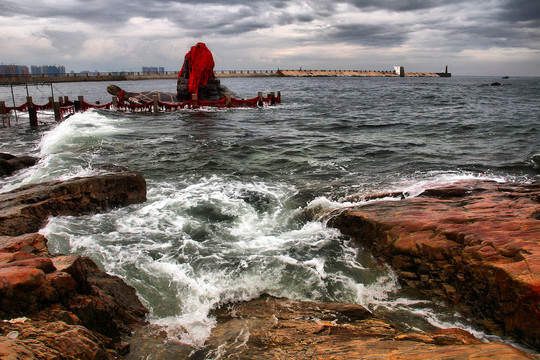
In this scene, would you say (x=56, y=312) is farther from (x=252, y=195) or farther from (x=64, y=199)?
(x=252, y=195)

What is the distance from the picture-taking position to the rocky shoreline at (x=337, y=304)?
2576 mm

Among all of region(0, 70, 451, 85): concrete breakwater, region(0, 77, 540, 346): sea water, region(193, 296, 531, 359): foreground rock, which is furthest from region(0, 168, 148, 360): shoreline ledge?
region(0, 70, 451, 85): concrete breakwater

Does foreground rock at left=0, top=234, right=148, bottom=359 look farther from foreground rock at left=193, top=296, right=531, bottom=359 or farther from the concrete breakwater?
the concrete breakwater

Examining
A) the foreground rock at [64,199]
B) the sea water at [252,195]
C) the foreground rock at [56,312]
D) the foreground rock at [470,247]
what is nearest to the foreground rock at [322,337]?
the sea water at [252,195]

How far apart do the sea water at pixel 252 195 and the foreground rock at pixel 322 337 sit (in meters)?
0.36

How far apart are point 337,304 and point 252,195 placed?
4523 mm

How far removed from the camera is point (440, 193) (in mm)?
6484

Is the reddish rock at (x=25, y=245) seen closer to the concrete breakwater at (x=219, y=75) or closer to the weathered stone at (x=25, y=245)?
the weathered stone at (x=25, y=245)

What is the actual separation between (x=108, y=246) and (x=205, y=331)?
285cm

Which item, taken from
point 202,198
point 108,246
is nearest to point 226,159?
point 202,198

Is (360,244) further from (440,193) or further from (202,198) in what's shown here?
(202,198)

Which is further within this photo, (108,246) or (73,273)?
(108,246)

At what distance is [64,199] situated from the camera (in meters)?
6.49

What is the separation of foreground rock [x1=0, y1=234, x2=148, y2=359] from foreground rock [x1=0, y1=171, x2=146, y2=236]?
196 cm
